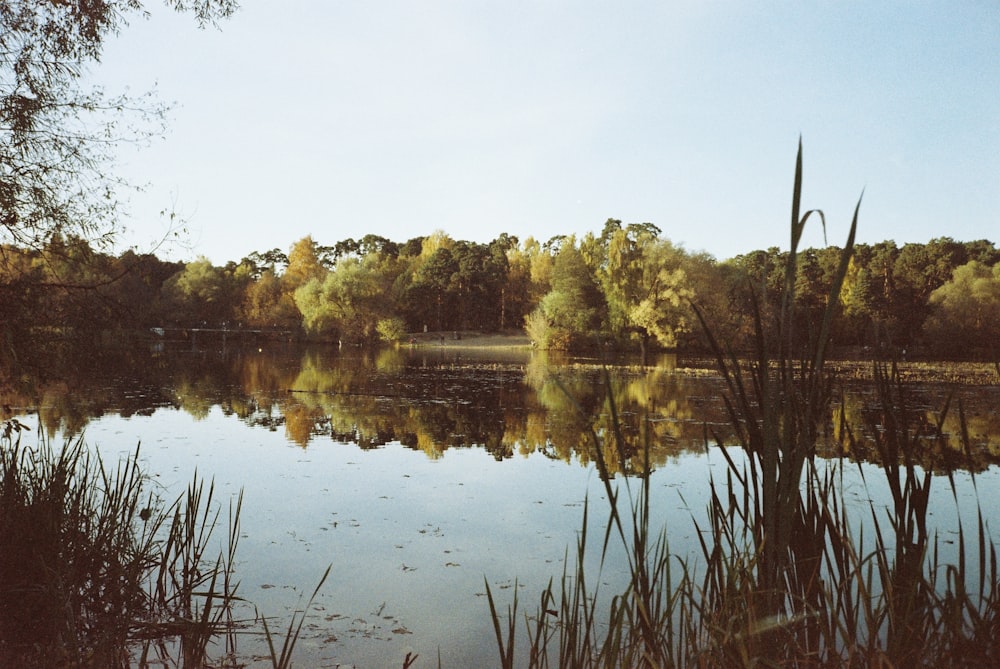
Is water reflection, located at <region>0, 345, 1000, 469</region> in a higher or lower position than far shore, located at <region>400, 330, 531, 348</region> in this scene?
lower

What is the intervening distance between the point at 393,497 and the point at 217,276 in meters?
50.9

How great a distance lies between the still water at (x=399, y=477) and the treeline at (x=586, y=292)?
499cm

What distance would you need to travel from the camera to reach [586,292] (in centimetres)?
4241

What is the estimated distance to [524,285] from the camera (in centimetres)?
5697

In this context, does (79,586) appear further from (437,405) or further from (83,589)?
(437,405)

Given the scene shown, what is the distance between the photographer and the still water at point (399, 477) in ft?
15.4

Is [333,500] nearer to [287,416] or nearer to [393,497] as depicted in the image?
[393,497]

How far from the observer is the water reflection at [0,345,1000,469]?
10945 mm

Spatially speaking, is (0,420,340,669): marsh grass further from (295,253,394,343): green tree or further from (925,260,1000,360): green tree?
(295,253,394,343): green tree

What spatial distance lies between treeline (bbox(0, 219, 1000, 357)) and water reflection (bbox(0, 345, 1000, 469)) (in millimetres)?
2666

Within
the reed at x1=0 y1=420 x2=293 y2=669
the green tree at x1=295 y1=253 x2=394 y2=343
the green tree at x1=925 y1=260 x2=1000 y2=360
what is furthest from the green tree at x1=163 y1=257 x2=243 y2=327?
the reed at x1=0 y1=420 x2=293 y2=669

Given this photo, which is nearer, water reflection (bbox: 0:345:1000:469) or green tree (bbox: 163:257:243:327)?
water reflection (bbox: 0:345:1000:469)

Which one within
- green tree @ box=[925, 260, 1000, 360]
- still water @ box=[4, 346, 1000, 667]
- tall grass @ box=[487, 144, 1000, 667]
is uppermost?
green tree @ box=[925, 260, 1000, 360]

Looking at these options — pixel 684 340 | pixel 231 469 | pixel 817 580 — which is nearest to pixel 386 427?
pixel 231 469
